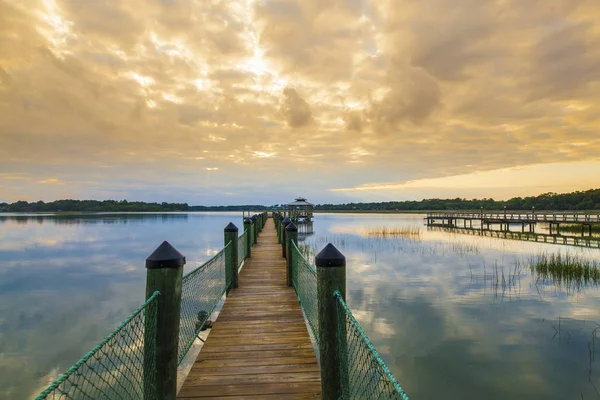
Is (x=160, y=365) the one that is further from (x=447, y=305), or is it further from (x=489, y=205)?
(x=489, y=205)

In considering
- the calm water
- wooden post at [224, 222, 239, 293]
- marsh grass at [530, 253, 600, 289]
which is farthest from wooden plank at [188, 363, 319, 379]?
marsh grass at [530, 253, 600, 289]

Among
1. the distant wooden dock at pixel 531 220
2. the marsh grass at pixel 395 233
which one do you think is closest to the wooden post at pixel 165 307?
the marsh grass at pixel 395 233

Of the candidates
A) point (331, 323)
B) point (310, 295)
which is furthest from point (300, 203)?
point (331, 323)

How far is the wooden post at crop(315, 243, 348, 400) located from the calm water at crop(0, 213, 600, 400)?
412 centimetres

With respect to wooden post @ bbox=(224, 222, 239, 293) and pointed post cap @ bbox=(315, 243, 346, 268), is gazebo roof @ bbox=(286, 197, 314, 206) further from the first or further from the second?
pointed post cap @ bbox=(315, 243, 346, 268)

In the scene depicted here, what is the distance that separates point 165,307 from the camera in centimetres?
323

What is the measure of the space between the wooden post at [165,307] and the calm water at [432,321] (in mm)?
5218

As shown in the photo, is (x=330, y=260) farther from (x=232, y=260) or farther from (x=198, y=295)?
(x=232, y=260)

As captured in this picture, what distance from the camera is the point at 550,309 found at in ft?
36.2

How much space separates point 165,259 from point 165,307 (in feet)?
1.54

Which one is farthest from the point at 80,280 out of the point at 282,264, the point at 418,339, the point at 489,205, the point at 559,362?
the point at 489,205

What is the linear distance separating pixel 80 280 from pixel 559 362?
68.1ft

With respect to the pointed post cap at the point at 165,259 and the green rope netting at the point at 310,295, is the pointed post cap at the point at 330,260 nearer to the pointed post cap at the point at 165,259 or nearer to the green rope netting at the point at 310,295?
the pointed post cap at the point at 165,259

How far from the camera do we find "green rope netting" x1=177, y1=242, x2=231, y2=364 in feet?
17.1
